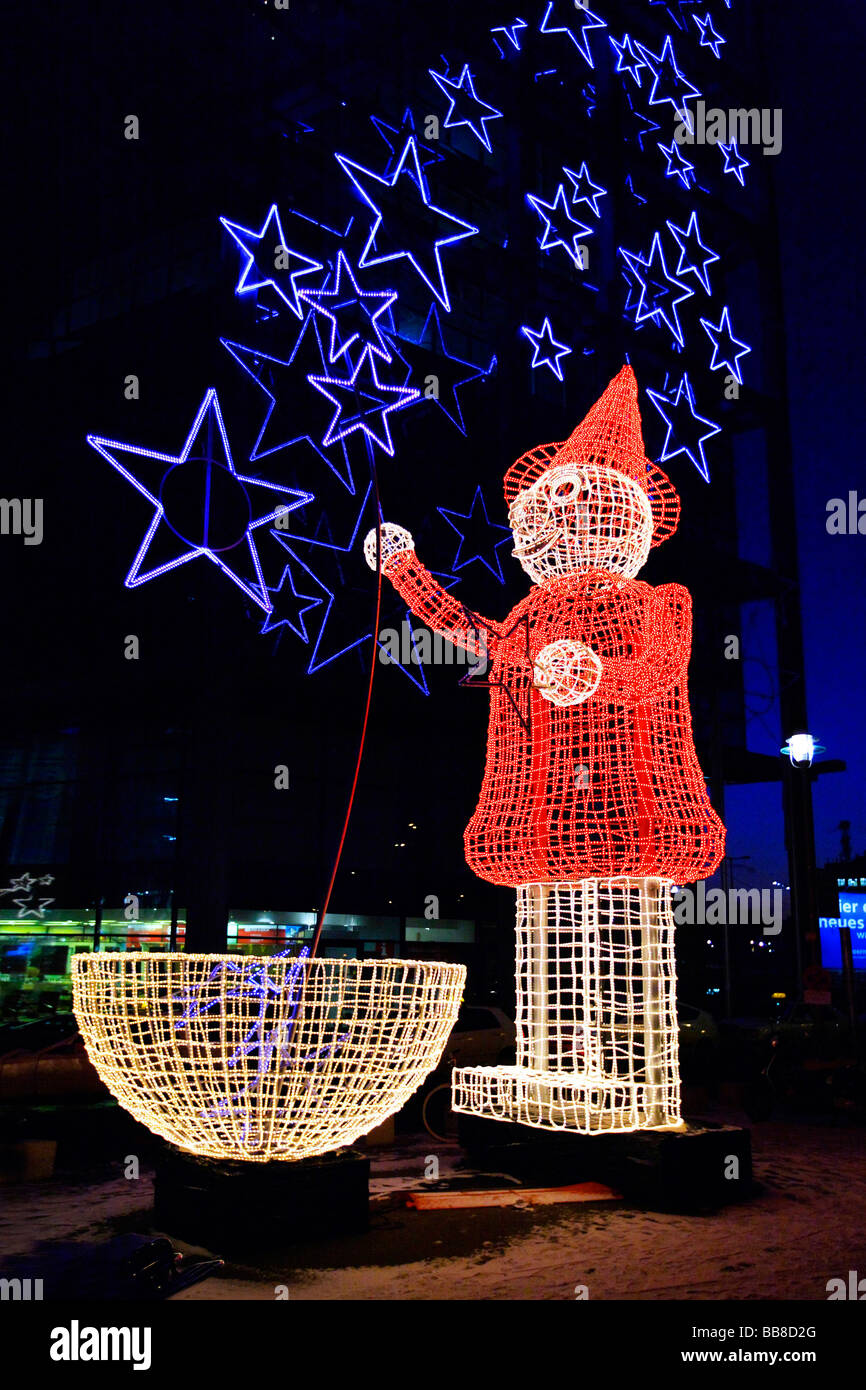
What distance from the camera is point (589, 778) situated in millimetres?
5844

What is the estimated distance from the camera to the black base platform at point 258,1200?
4.19 metres

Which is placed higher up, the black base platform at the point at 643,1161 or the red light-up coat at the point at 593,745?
the red light-up coat at the point at 593,745

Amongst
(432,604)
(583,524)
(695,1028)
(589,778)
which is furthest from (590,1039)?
(695,1028)

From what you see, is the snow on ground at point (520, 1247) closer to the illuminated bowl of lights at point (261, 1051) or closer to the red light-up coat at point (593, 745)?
the illuminated bowl of lights at point (261, 1051)

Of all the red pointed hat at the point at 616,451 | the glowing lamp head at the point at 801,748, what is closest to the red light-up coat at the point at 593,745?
the red pointed hat at the point at 616,451

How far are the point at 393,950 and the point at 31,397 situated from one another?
8.41 metres

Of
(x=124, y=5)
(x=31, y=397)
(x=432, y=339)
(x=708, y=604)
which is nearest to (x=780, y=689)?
(x=708, y=604)

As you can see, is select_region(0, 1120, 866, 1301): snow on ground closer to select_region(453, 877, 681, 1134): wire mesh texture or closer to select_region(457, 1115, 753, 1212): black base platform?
select_region(457, 1115, 753, 1212): black base platform

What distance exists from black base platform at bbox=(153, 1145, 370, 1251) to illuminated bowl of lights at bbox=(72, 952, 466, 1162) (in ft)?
0.41

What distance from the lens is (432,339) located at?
16.5m

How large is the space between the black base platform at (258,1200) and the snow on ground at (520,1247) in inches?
3.0

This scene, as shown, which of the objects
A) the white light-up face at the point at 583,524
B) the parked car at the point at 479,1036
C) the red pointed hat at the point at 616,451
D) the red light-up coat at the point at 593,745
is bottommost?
the parked car at the point at 479,1036
